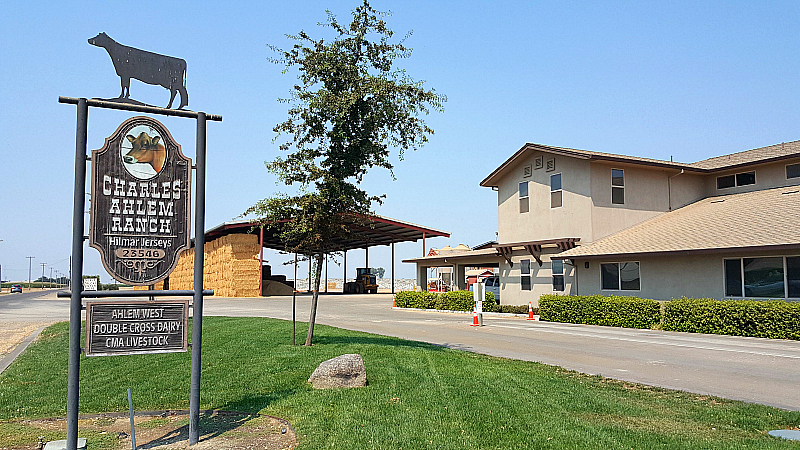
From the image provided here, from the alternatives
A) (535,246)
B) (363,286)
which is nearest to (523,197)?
(535,246)

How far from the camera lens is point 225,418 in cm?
717

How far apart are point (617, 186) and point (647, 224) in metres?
1.96

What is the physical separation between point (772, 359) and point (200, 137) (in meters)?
12.1

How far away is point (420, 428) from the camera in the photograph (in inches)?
252

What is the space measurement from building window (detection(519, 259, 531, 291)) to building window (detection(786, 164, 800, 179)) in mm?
10605

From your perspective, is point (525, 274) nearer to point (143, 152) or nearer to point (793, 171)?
point (793, 171)

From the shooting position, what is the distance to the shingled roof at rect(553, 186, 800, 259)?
1853 centimetres

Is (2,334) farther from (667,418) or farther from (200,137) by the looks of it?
(667,418)

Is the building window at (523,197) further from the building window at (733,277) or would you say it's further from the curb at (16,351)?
the curb at (16,351)

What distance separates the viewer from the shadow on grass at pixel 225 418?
6.38m

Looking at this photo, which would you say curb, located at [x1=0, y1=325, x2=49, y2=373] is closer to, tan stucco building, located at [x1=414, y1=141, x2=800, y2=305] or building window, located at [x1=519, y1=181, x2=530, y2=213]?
tan stucco building, located at [x1=414, y1=141, x2=800, y2=305]

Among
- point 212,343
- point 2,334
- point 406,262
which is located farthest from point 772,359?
point 406,262

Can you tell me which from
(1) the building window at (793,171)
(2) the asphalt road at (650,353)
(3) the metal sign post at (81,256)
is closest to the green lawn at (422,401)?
(2) the asphalt road at (650,353)

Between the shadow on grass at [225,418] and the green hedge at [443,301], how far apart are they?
71.0 ft
